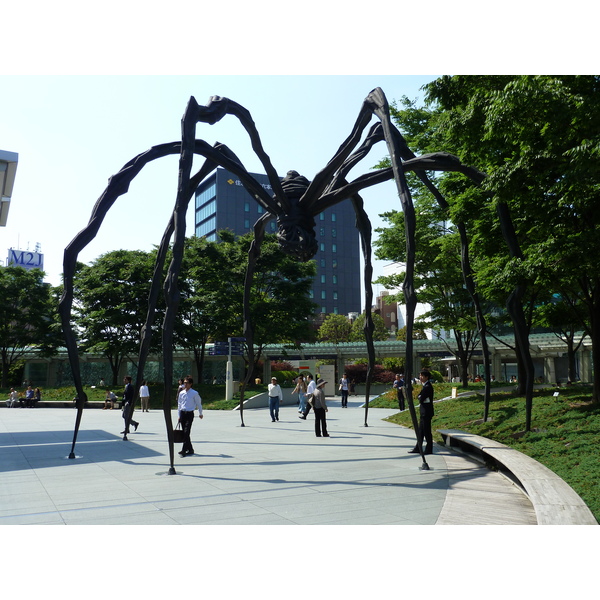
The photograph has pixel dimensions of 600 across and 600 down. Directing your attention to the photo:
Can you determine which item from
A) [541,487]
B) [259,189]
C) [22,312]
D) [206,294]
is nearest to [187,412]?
[259,189]

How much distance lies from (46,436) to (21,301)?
960 inches

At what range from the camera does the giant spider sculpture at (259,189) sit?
18.8ft

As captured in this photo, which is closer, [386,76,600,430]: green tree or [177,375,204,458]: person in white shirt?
[386,76,600,430]: green tree

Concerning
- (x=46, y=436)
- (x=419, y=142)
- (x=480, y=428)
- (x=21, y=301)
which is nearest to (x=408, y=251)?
(x=480, y=428)

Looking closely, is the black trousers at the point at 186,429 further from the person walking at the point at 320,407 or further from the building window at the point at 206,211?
the building window at the point at 206,211

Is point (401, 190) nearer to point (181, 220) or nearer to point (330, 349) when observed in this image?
→ point (181, 220)

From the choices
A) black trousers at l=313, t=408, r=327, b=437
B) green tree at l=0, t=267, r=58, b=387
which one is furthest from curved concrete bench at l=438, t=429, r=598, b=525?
green tree at l=0, t=267, r=58, b=387

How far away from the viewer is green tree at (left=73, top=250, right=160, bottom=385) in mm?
29875

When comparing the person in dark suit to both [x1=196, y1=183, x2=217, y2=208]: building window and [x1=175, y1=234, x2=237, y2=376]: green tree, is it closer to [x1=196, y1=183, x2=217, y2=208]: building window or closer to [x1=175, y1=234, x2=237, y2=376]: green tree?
[x1=175, y1=234, x2=237, y2=376]: green tree

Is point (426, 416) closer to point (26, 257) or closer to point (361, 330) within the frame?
point (361, 330)

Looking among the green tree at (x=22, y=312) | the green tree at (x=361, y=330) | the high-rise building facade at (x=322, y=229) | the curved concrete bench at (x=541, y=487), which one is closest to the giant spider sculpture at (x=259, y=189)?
the curved concrete bench at (x=541, y=487)

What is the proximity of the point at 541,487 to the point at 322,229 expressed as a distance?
8199 centimetres

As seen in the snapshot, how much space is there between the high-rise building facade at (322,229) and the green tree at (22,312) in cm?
4498

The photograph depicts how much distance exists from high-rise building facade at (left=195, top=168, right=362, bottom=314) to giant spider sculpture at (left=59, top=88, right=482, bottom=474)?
235 ft
